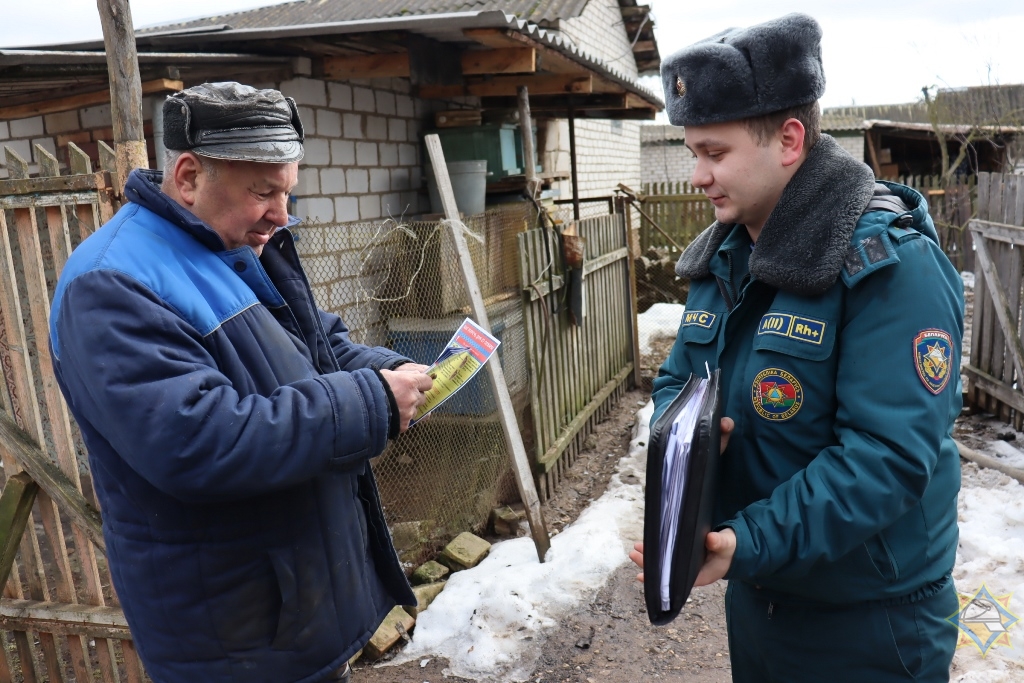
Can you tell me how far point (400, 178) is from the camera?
6.27 metres

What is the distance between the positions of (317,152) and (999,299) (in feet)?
16.4

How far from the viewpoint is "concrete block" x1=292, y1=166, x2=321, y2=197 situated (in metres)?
5.00

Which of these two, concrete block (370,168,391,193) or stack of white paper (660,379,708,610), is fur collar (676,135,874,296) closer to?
stack of white paper (660,379,708,610)

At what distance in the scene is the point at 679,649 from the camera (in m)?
3.59

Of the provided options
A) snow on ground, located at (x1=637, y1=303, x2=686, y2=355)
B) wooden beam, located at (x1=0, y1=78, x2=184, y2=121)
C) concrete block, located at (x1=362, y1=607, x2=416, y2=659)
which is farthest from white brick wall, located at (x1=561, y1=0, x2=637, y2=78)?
Result: concrete block, located at (x1=362, y1=607, x2=416, y2=659)

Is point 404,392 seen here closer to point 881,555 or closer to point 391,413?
point 391,413

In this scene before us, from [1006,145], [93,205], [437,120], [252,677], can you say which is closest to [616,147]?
[1006,145]

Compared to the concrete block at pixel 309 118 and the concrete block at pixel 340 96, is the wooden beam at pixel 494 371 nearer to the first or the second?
the concrete block at pixel 309 118

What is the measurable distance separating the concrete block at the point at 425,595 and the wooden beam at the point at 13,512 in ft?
5.79

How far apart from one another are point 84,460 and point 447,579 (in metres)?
1.91

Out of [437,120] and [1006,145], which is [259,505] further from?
[1006,145]

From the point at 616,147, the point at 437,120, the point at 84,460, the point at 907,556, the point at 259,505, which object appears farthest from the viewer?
the point at 616,147

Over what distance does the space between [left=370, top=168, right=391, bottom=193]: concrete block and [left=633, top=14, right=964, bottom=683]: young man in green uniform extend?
4534 mm

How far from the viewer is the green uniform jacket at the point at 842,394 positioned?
1335 millimetres
